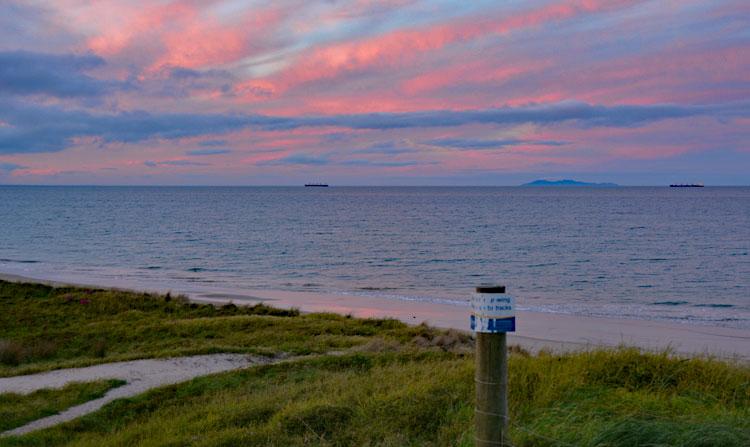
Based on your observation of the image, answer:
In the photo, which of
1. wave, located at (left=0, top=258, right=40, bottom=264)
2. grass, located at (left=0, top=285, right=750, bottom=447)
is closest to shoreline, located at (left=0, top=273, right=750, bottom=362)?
grass, located at (left=0, top=285, right=750, bottom=447)

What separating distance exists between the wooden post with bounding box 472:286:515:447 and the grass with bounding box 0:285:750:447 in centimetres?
109

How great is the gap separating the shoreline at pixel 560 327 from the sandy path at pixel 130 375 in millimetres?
7596

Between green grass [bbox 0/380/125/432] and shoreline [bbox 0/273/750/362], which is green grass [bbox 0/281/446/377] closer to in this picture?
green grass [bbox 0/380/125/432]

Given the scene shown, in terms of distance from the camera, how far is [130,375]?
13094 mm

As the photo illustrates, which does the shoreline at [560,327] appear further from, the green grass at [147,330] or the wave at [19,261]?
the wave at [19,261]

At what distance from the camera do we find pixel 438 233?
73.5 meters

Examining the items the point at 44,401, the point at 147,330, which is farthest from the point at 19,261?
the point at 44,401

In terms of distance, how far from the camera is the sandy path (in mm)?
11367

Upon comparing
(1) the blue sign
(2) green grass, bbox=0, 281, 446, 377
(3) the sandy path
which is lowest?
(2) green grass, bbox=0, 281, 446, 377

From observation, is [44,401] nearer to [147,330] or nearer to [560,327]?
[147,330]

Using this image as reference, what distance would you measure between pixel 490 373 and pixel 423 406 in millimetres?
3130

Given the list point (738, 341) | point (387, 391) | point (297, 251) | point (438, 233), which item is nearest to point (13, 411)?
point (387, 391)

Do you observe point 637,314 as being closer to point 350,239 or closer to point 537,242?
point 537,242

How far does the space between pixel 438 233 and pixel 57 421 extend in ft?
211
